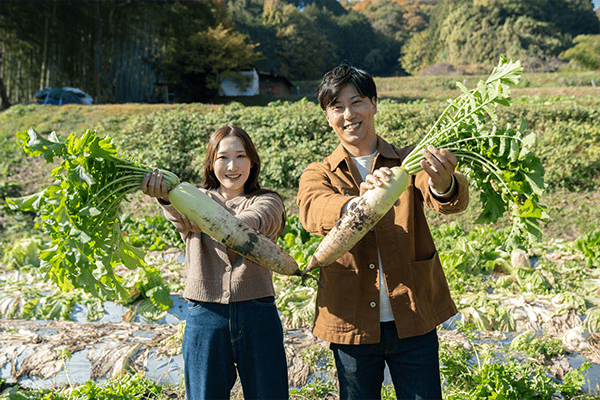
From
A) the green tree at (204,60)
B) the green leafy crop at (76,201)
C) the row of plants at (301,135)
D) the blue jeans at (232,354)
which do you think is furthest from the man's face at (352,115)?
the green tree at (204,60)

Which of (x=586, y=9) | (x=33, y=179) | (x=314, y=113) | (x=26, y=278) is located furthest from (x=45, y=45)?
(x=586, y=9)

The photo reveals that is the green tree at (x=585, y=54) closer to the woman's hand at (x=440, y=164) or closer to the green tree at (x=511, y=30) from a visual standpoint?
the green tree at (x=511, y=30)

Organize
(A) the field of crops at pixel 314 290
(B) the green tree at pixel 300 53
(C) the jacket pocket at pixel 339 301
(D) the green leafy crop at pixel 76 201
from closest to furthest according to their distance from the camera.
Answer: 1. (C) the jacket pocket at pixel 339 301
2. (D) the green leafy crop at pixel 76 201
3. (A) the field of crops at pixel 314 290
4. (B) the green tree at pixel 300 53

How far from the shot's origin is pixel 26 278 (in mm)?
5656

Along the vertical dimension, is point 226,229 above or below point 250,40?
below

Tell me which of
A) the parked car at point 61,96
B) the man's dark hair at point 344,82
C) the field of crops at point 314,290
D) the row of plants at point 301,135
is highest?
the parked car at point 61,96

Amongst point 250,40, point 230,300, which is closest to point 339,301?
point 230,300

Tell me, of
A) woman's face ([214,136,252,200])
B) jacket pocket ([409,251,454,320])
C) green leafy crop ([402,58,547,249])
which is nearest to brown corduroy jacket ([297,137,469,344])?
jacket pocket ([409,251,454,320])

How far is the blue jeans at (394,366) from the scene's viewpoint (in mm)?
1969

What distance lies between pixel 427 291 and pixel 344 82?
1074 mm

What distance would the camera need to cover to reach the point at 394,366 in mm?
2047

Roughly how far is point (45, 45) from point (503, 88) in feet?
90.7

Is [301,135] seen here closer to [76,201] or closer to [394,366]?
[76,201]

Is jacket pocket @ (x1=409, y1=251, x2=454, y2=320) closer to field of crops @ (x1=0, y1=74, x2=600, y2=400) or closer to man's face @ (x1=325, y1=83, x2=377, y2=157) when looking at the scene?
man's face @ (x1=325, y1=83, x2=377, y2=157)
